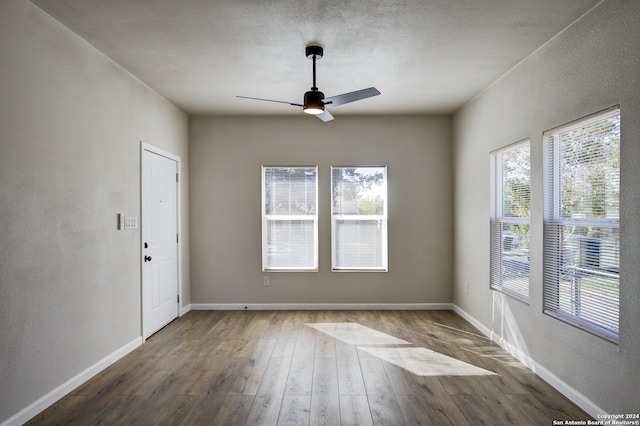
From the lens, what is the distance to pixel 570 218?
2.88 metres

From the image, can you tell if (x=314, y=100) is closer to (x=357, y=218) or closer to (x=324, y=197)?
(x=324, y=197)

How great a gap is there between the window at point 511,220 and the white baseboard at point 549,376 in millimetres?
494

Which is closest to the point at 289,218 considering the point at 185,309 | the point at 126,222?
the point at 185,309

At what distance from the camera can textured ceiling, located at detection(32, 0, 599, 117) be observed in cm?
256

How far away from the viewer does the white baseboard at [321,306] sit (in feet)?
17.3

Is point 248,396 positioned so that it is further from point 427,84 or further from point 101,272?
point 427,84

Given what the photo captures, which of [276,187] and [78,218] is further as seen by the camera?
[276,187]

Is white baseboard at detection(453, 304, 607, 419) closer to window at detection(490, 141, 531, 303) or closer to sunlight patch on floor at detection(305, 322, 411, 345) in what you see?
window at detection(490, 141, 531, 303)

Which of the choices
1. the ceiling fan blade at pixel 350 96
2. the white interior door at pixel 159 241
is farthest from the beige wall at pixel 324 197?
the ceiling fan blade at pixel 350 96

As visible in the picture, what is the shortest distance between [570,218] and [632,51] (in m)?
1.19

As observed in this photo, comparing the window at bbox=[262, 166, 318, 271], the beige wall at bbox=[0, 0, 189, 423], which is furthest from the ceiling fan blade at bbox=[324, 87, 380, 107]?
the window at bbox=[262, 166, 318, 271]

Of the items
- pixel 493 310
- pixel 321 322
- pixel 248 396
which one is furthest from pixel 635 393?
pixel 321 322

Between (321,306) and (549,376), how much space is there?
291 centimetres

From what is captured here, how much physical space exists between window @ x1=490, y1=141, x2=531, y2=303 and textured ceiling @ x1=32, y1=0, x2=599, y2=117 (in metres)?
0.90
